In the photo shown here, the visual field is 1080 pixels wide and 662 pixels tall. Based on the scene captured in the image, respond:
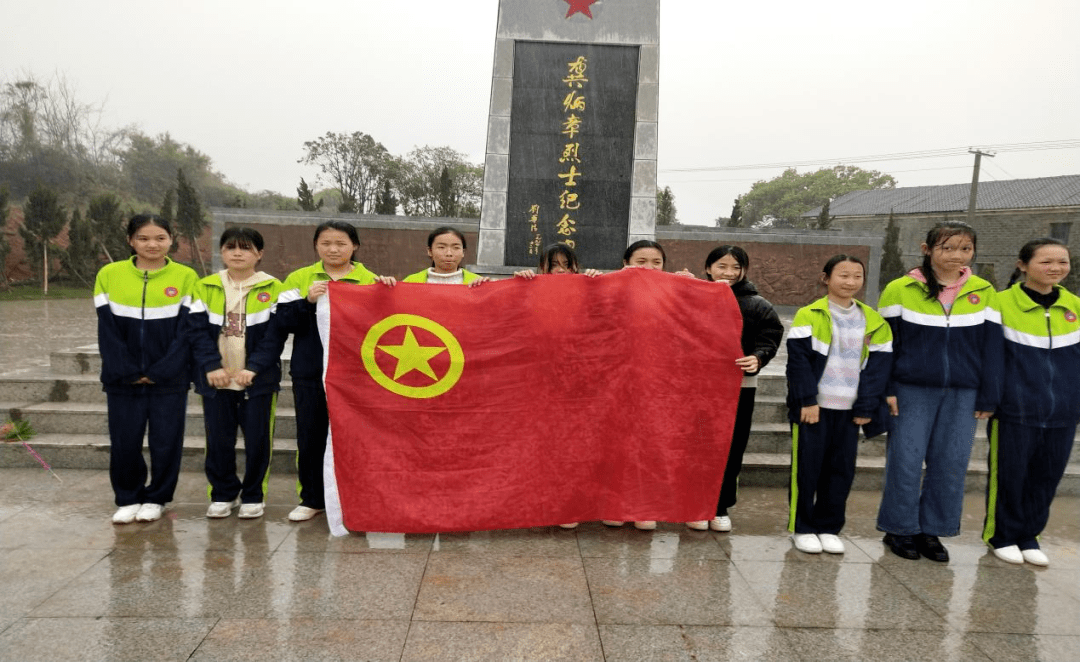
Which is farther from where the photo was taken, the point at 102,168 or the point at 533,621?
the point at 102,168

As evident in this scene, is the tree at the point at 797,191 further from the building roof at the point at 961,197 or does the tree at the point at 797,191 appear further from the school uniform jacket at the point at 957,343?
the school uniform jacket at the point at 957,343

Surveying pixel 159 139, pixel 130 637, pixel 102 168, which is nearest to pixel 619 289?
pixel 130 637

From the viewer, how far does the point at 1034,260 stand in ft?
9.20

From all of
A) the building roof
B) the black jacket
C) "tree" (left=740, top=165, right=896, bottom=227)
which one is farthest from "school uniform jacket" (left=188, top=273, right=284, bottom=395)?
"tree" (left=740, top=165, right=896, bottom=227)

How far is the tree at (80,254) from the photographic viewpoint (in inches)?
771

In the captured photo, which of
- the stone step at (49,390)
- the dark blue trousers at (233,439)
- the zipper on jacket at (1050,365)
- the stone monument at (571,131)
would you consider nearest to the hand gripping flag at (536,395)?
the dark blue trousers at (233,439)

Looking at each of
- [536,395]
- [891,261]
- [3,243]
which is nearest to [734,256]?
[536,395]

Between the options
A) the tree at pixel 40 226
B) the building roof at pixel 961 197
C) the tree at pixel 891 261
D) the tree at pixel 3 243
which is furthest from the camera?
the building roof at pixel 961 197

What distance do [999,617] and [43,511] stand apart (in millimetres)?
4334

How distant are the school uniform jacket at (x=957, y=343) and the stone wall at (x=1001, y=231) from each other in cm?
2643

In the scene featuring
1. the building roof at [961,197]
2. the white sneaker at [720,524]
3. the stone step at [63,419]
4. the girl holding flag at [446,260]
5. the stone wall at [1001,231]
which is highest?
the building roof at [961,197]

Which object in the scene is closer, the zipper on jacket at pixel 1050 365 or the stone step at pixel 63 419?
the zipper on jacket at pixel 1050 365

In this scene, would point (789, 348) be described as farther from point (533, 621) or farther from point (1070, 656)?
point (533, 621)

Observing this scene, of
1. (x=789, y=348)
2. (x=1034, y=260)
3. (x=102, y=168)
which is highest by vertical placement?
(x=102, y=168)
